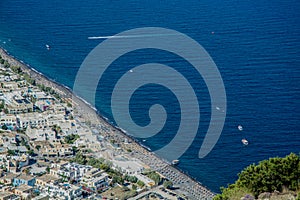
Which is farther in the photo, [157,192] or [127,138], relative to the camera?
[127,138]

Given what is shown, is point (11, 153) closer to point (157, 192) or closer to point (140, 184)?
point (140, 184)

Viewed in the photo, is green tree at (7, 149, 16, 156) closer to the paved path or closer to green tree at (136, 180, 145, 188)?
green tree at (136, 180, 145, 188)

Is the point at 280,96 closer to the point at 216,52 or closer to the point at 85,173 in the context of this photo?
the point at 216,52

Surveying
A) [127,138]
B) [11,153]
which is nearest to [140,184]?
[127,138]

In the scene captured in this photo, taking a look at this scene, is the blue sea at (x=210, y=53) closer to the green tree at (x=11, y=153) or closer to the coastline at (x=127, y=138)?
the coastline at (x=127, y=138)

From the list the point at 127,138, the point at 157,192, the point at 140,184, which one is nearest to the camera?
the point at 157,192

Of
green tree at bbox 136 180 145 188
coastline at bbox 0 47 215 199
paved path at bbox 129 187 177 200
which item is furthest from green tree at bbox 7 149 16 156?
paved path at bbox 129 187 177 200

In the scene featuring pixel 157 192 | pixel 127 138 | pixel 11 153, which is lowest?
pixel 11 153

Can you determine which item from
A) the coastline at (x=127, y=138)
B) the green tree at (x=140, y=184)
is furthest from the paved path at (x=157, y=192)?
the coastline at (x=127, y=138)
